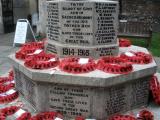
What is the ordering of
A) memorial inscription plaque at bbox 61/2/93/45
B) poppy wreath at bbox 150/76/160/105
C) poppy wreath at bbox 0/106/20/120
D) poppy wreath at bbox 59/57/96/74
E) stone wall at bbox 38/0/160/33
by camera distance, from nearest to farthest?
poppy wreath at bbox 59/57/96/74 < poppy wreath at bbox 0/106/20/120 < memorial inscription plaque at bbox 61/2/93/45 < poppy wreath at bbox 150/76/160/105 < stone wall at bbox 38/0/160/33

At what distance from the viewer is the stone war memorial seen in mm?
4840

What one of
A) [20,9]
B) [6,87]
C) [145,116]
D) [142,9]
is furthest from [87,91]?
Result: [20,9]

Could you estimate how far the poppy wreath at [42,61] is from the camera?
5.05 meters

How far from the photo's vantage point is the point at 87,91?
4.85m

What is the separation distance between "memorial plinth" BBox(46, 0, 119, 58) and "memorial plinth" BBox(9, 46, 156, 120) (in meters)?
0.68

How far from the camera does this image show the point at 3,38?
1444cm

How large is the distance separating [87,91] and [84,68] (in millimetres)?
Result: 370

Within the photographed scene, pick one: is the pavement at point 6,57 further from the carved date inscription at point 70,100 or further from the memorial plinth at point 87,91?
the carved date inscription at point 70,100

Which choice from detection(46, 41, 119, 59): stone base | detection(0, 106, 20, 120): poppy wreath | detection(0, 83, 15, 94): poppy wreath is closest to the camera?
detection(0, 106, 20, 120): poppy wreath

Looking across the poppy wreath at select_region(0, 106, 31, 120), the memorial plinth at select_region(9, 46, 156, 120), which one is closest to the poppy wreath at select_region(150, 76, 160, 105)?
the memorial plinth at select_region(9, 46, 156, 120)

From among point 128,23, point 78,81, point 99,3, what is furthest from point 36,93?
point 128,23

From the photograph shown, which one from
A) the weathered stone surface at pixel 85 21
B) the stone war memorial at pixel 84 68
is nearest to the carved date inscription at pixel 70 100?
the stone war memorial at pixel 84 68

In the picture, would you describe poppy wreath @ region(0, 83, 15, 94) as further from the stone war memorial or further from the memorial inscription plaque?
the memorial inscription plaque

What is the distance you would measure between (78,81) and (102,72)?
16.9 inches
